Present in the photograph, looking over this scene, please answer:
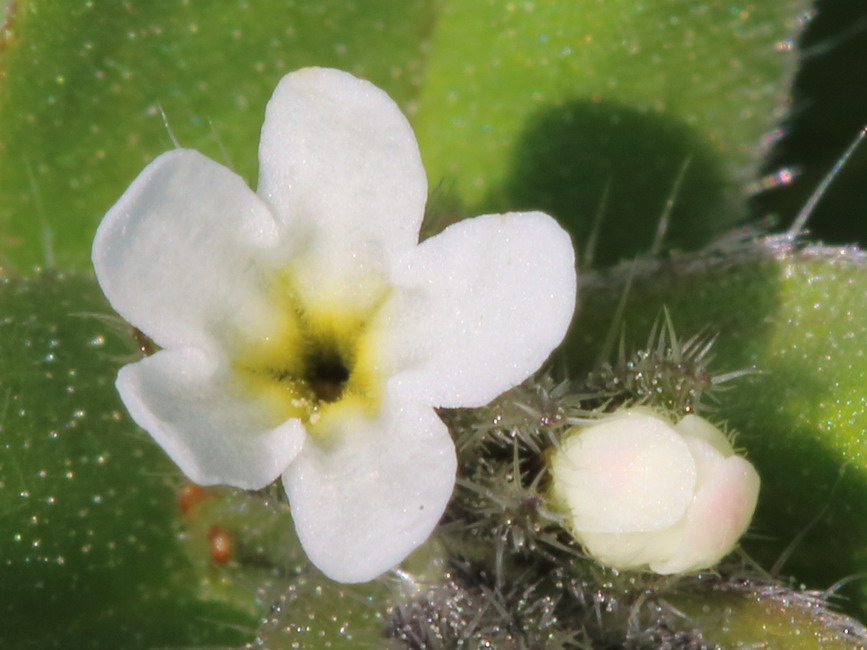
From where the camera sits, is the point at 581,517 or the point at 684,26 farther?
the point at 684,26

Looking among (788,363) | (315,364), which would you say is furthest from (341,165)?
(788,363)

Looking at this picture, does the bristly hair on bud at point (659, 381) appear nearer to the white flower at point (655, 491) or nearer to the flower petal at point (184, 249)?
the white flower at point (655, 491)

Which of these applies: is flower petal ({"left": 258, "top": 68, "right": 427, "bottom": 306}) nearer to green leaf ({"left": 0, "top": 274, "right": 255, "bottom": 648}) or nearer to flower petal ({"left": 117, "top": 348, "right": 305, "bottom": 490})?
flower petal ({"left": 117, "top": 348, "right": 305, "bottom": 490})

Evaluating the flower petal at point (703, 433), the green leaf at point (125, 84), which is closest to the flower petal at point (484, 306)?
the flower petal at point (703, 433)

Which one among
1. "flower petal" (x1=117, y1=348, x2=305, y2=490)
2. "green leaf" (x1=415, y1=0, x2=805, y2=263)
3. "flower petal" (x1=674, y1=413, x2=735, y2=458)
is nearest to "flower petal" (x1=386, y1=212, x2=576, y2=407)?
"flower petal" (x1=117, y1=348, x2=305, y2=490)

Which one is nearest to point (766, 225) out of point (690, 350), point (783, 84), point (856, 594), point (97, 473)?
point (783, 84)

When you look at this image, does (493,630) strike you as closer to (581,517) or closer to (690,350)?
(581,517)

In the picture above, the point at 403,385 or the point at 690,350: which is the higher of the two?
the point at 403,385
